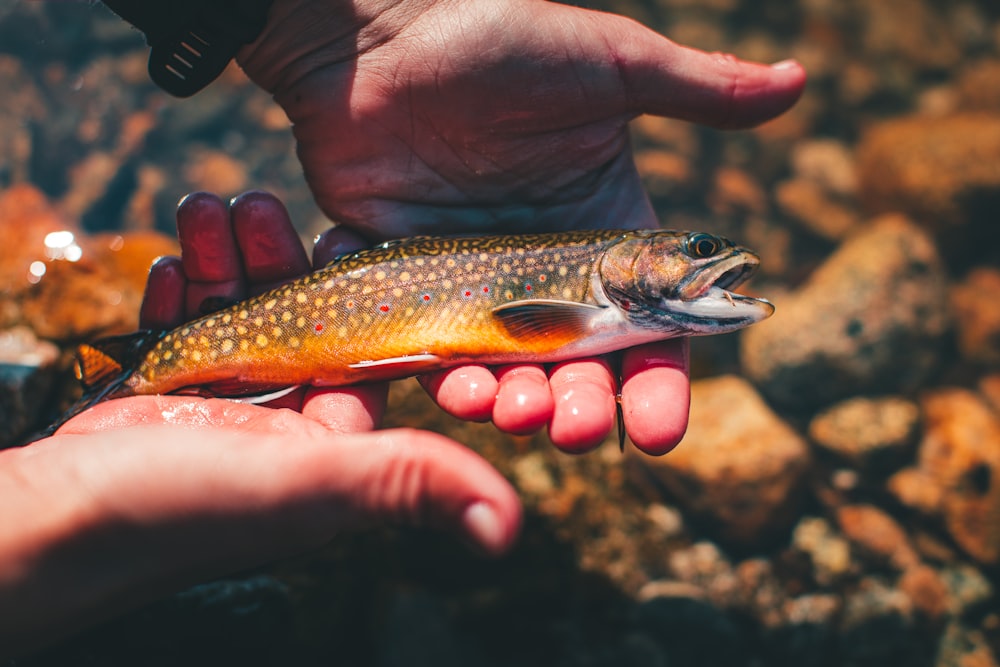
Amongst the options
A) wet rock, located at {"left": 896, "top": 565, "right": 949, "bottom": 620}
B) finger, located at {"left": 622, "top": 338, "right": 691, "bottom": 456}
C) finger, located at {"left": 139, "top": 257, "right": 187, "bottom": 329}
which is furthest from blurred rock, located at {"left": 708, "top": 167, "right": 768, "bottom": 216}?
finger, located at {"left": 139, "top": 257, "right": 187, "bottom": 329}

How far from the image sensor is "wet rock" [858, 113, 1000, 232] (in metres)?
8.09

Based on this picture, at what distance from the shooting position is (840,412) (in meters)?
7.03

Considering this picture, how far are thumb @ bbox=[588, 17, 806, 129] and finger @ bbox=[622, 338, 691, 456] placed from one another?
5.71 ft

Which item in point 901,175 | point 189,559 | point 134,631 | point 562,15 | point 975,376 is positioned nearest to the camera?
point 189,559

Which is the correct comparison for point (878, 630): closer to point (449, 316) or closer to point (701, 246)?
point (701, 246)

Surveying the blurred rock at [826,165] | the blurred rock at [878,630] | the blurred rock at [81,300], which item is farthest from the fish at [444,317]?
the blurred rock at [826,165]

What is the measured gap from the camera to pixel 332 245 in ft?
14.4

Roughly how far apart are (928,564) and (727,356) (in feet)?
10.3

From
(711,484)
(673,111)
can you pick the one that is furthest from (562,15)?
(711,484)

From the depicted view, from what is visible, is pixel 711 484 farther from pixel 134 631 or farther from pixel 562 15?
pixel 134 631

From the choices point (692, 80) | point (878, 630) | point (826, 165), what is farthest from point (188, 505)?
point (826, 165)

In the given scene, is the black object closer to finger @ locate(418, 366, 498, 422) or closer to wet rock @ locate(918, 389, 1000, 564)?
finger @ locate(418, 366, 498, 422)

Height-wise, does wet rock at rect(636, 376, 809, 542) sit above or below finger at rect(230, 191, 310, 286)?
below

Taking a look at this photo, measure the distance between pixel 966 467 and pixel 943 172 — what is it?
428 centimetres
